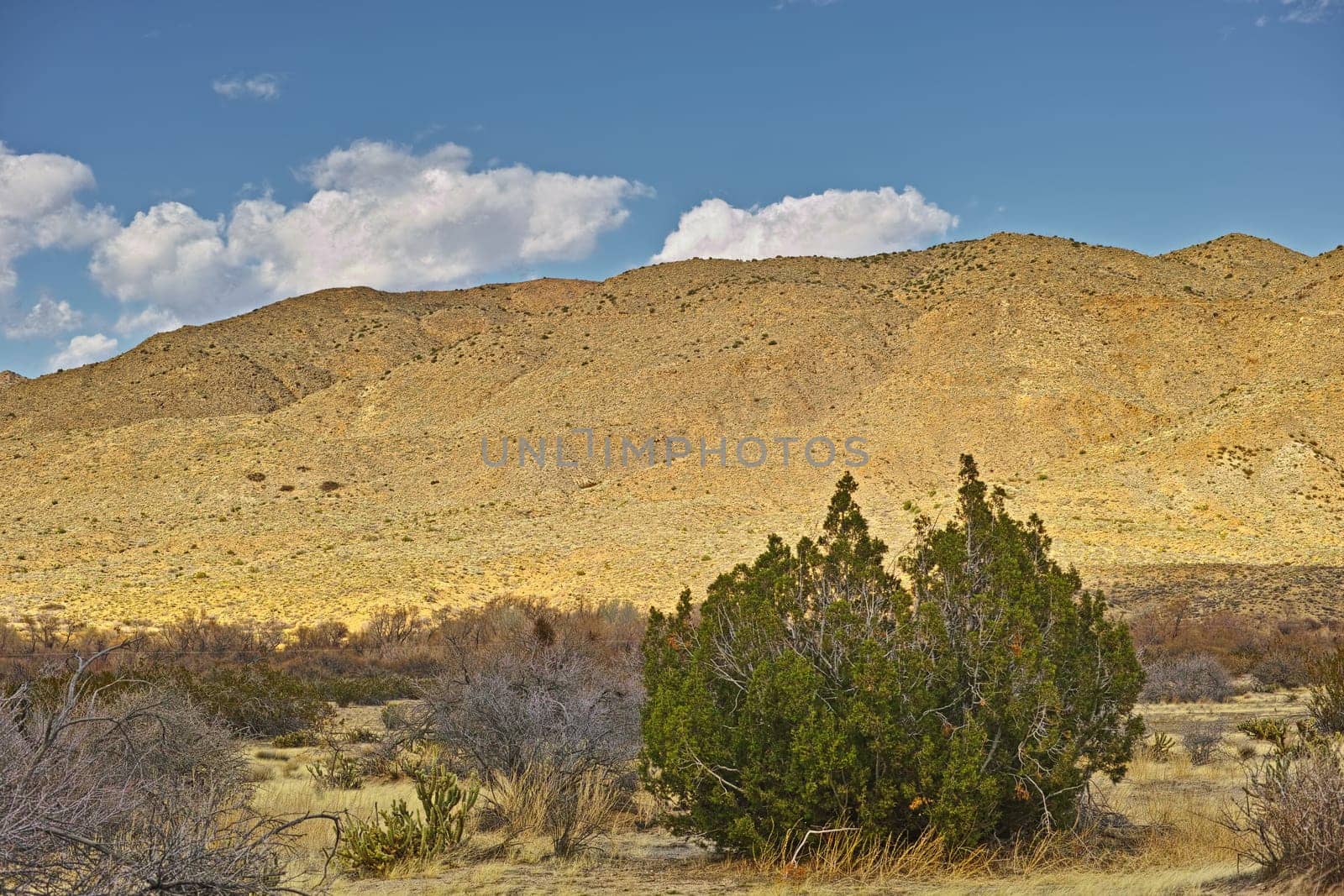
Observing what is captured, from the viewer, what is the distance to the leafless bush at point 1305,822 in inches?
251

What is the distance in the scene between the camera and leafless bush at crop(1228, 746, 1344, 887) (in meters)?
6.38

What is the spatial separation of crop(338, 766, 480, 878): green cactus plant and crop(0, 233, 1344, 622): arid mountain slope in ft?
83.3

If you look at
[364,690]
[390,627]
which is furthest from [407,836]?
[390,627]

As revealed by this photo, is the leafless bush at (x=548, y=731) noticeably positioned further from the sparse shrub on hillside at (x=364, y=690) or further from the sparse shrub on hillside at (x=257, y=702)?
the sparse shrub on hillside at (x=364, y=690)

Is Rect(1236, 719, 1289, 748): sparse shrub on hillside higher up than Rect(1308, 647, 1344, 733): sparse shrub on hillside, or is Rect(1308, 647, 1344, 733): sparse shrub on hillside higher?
Rect(1308, 647, 1344, 733): sparse shrub on hillside

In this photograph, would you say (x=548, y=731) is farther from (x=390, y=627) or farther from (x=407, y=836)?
(x=390, y=627)

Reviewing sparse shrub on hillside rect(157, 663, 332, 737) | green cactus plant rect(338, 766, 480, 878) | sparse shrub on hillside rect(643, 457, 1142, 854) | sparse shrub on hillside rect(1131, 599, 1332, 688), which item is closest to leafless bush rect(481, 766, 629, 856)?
green cactus plant rect(338, 766, 480, 878)

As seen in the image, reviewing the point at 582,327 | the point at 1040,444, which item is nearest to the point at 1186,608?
the point at 1040,444

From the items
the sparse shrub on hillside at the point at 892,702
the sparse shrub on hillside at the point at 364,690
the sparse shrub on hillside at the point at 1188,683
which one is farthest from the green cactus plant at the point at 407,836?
the sparse shrub on hillside at the point at 1188,683

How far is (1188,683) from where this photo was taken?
65.4ft

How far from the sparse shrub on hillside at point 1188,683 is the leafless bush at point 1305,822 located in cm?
1281

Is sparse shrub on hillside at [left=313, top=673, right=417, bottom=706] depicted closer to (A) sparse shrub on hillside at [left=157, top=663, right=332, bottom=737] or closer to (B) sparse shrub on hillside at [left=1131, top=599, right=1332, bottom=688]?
(A) sparse shrub on hillside at [left=157, top=663, right=332, bottom=737]

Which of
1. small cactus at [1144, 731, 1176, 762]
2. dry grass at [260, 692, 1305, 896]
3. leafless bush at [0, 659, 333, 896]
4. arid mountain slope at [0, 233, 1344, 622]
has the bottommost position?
small cactus at [1144, 731, 1176, 762]

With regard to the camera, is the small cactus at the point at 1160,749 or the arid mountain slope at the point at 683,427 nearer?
the small cactus at the point at 1160,749
